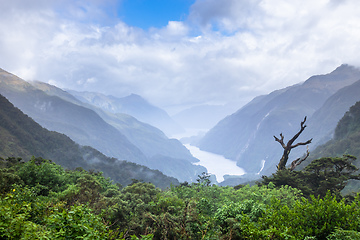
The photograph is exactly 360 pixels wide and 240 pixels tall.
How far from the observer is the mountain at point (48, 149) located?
99613mm

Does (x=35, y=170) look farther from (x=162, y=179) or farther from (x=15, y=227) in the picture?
(x=162, y=179)

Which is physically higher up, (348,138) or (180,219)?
(348,138)

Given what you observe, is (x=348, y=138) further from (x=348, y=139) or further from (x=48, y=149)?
(x=48, y=149)

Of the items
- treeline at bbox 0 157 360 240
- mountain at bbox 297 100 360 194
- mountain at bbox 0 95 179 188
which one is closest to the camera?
treeline at bbox 0 157 360 240

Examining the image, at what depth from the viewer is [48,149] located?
11969cm

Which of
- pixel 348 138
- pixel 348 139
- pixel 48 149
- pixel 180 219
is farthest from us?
pixel 48 149

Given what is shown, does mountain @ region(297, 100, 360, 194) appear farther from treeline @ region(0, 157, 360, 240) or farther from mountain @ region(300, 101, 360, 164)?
treeline @ region(0, 157, 360, 240)

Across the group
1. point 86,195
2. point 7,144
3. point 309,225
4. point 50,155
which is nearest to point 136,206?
point 86,195

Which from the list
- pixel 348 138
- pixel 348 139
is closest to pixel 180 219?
pixel 348 139

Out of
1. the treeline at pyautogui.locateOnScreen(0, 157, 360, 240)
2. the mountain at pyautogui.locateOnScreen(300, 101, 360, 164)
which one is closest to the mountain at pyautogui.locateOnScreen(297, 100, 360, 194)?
the mountain at pyautogui.locateOnScreen(300, 101, 360, 164)

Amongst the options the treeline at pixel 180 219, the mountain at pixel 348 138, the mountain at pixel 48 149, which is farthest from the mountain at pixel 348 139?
the treeline at pixel 180 219

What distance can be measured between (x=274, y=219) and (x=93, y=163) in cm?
14770

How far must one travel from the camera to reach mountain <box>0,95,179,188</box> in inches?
3922

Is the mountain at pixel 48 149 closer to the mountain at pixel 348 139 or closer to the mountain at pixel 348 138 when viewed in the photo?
the mountain at pixel 348 139
